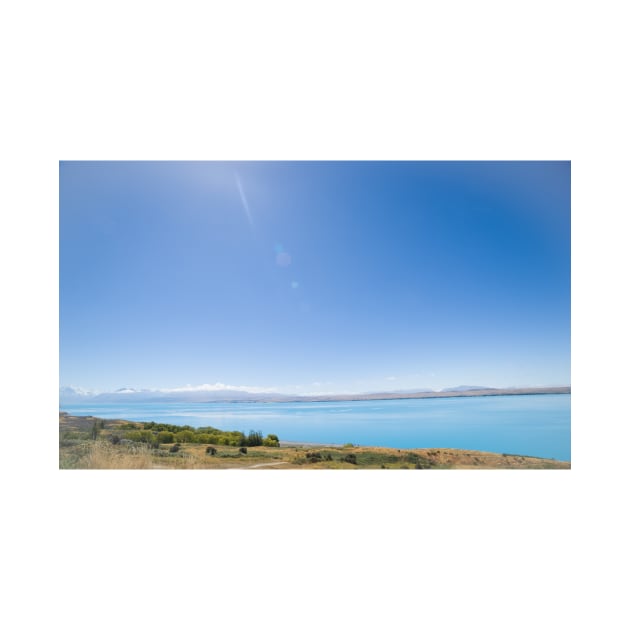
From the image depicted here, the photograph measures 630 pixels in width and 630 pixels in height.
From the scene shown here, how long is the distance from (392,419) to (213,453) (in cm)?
252

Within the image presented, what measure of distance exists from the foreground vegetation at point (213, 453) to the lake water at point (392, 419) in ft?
0.44

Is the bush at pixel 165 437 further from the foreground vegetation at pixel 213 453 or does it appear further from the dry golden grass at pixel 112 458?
the dry golden grass at pixel 112 458

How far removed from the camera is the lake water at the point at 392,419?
5.67 metres

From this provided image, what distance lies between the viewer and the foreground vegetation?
206 inches

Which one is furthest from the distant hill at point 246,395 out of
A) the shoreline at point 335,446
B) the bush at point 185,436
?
the bush at point 185,436

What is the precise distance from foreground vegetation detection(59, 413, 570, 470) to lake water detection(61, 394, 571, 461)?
0.14 metres

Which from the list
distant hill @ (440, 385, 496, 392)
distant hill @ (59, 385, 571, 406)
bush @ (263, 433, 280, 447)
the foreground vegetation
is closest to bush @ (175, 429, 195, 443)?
the foreground vegetation

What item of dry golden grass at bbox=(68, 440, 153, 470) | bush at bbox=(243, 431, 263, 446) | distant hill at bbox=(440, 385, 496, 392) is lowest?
dry golden grass at bbox=(68, 440, 153, 470)

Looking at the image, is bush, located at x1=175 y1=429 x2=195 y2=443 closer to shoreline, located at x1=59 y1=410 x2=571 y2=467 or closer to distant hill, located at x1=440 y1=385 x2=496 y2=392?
shoreline, located at x1=59 y1=410 x2=571 y2=467

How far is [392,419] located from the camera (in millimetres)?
6086

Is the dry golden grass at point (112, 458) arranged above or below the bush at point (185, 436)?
below

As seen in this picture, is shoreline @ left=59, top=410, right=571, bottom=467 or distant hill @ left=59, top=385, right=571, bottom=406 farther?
distant hill @ left=59, top=385, right=571, bottom=406
